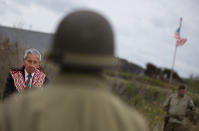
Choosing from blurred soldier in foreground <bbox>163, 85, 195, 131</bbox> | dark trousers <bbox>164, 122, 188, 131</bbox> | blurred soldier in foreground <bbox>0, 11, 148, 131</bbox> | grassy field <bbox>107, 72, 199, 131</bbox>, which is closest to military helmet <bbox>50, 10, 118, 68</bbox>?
blurred soldier in foreground <bbox>0, 11, 148, 131</bbox>

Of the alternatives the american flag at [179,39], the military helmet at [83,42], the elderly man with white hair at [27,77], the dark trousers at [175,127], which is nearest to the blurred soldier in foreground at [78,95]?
the military helmet at [83,42]

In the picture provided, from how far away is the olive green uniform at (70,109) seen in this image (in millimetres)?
1364

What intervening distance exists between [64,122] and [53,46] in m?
0.41

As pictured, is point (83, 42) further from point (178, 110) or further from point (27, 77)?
point (178, 110)

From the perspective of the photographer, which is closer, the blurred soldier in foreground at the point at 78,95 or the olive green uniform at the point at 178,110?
the blurred soldier in foreground at the point at 78,95

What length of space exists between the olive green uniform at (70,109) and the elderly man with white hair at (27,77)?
3.20 m

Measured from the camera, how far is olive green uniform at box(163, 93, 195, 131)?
27.9 feet

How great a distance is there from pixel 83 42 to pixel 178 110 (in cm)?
755

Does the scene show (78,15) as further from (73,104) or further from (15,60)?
(15,60)

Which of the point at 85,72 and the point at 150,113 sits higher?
the point at 85,72

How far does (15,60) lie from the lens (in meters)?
9.66

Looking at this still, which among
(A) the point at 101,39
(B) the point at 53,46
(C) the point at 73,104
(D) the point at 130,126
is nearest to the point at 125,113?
(D) the point at 130,126

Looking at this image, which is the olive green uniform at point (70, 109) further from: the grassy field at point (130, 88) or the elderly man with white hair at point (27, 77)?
the grassy field at point (130, 88)

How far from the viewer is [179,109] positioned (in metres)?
8.50
